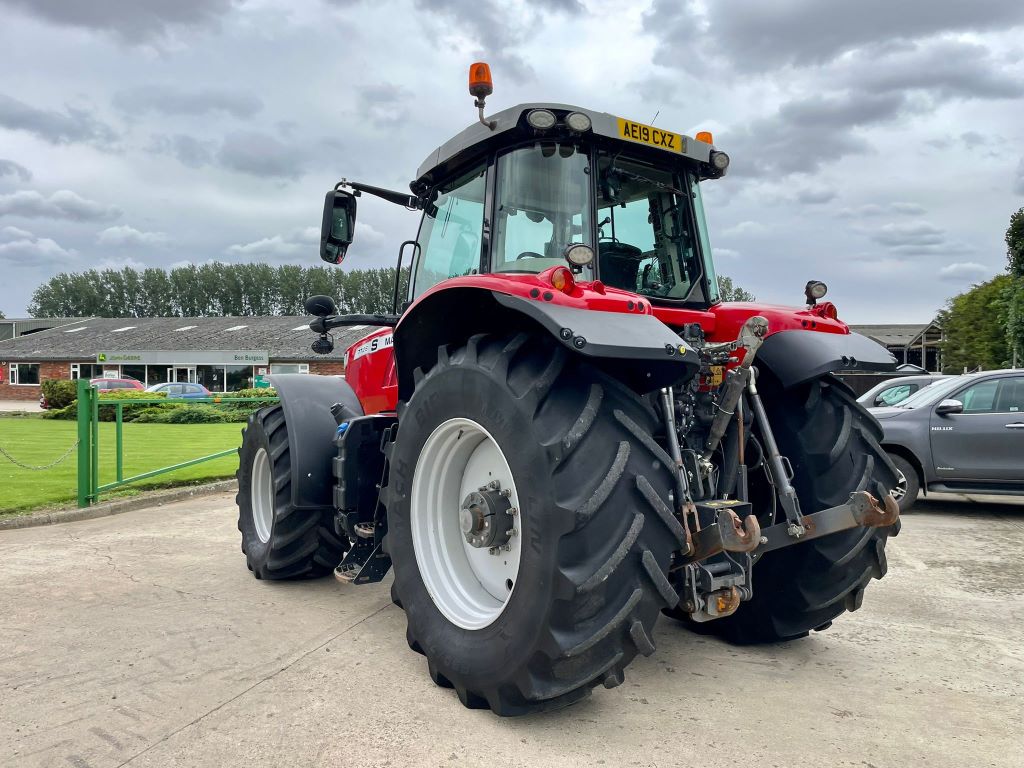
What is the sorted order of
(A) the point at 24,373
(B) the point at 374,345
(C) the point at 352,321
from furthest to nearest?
(A) the point at 24,373
(B) the point at 374,345
(C) the point at 352,321

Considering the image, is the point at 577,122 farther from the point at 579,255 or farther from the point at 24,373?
the point at 24,373

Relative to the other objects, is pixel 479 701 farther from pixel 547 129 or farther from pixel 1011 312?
pixel 1011 312

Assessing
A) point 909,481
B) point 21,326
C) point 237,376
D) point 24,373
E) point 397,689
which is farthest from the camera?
point 21,326

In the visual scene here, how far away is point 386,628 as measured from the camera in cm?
402

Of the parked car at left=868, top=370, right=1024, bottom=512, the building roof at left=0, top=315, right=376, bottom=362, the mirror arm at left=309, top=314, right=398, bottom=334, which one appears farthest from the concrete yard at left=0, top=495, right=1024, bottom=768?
the building roof at left=0, top=315, right=376, bottom=362

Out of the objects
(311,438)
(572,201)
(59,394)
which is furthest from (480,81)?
(59,394)

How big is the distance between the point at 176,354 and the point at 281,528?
40.7 meters

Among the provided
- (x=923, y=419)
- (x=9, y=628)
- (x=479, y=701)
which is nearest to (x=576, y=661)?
(x=479, y=701)

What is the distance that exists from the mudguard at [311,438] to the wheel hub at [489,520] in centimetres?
173

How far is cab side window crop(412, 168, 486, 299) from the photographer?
3.82 m

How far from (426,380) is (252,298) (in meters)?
83.0

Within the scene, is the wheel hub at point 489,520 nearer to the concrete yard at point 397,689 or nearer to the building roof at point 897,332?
the concrete yard at point 397,689

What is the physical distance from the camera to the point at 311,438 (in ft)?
15.1

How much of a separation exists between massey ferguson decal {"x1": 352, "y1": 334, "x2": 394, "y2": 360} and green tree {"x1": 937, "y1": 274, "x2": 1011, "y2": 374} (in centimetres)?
3617
